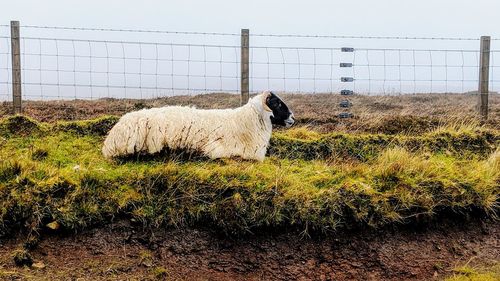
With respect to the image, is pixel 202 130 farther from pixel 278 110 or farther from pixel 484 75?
pixel 484 75

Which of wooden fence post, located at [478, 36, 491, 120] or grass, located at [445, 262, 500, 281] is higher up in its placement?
wooden fence post, located at [478, 36, 491, 120]

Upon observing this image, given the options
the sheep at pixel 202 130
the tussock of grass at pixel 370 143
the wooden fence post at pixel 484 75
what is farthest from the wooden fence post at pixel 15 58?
the wooden fence post at pixel 484 75

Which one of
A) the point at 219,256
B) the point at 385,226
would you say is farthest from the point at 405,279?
the point at 219,256

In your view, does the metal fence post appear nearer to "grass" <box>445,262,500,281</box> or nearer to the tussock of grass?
the tussock of grass

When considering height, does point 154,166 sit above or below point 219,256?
above

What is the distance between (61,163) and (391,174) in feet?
13.2

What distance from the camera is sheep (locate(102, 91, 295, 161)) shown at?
7.08 meters

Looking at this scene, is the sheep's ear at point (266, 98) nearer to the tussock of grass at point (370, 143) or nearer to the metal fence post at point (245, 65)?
the tussock of grass at point (370, 143)

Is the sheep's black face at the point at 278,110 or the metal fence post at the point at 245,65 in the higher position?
the metal fence post at the point at 245,65

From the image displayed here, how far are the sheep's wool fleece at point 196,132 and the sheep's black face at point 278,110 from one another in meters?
0.08

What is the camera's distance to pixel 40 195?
555 cm

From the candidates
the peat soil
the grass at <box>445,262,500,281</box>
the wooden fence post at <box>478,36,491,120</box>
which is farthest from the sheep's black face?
the wooden fence post at <box>478,36,491,120</box>

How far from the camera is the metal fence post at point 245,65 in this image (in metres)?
10.7

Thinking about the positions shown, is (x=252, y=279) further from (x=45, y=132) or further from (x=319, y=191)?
(x=45, y=132)
